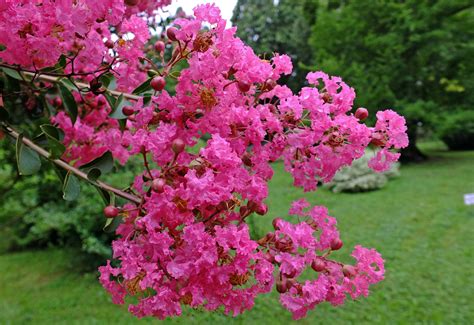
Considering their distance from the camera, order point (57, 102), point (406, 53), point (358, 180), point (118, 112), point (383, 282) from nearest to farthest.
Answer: point (118, 112), point (57, 102), point (383, 282), point (358, 180), point (406, 53)

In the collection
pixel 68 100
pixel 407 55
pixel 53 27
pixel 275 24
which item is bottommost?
pixel 68 100

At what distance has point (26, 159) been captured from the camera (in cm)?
107

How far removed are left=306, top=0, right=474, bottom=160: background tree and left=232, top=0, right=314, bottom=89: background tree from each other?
7.74 feet

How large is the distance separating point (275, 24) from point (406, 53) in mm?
4555

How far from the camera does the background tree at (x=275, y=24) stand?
42.4 feet

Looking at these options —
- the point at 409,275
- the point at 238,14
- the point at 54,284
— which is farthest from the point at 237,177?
the point at 238,14

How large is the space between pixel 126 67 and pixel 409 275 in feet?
11.2

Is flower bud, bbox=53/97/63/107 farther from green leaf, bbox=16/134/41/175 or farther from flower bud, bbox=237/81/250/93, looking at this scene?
flower bud, bbox=237/81/250/93

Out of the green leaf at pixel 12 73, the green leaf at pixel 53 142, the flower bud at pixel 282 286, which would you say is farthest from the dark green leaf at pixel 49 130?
the flower bud at pixel 282 286

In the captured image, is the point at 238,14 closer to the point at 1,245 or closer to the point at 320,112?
the point at 1,245

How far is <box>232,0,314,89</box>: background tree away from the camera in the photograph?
12930mm

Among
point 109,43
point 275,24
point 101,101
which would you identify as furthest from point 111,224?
point 275,24

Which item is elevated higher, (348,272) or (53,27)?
(53,27)

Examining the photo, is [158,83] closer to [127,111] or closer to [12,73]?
[127,111]
